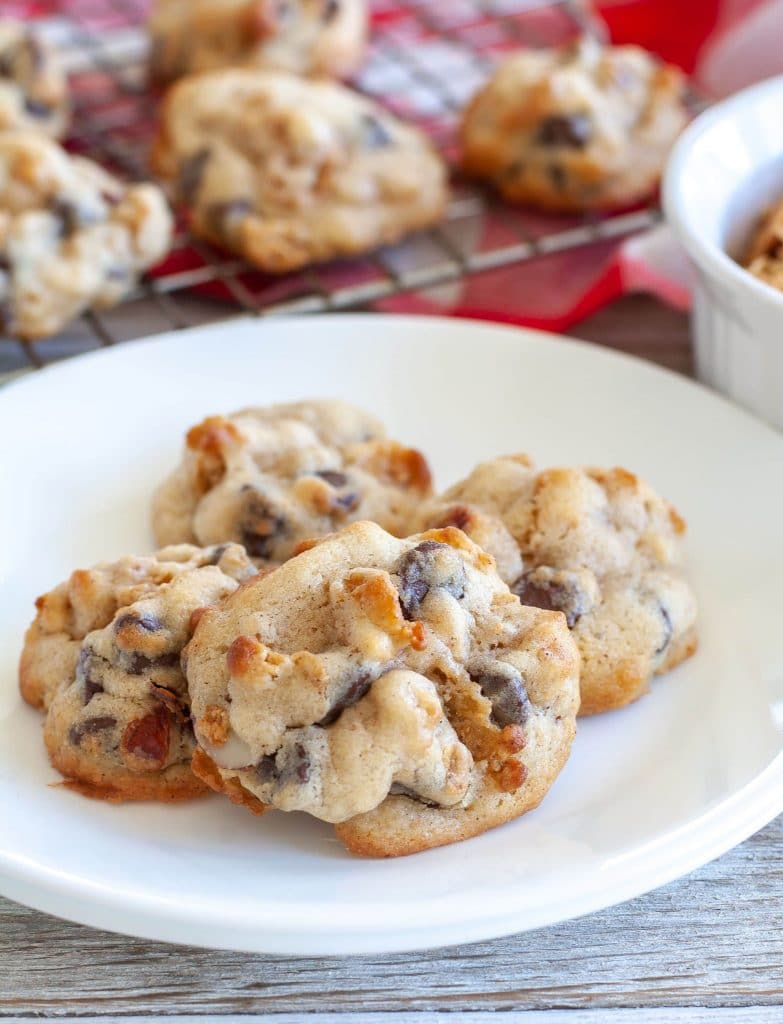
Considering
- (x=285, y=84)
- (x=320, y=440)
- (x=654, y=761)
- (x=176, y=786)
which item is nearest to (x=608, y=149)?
(x=285, y=84)

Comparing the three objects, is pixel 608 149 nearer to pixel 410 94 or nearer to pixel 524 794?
pixel 410 94

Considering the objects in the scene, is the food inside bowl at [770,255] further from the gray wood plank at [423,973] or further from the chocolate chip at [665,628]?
the gray wood plank at [423,973]

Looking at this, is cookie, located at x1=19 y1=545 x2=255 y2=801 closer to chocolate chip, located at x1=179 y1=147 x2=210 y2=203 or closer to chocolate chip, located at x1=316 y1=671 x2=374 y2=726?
chocolate chip, located at x1=316 y1=671 x2=374 y2=726

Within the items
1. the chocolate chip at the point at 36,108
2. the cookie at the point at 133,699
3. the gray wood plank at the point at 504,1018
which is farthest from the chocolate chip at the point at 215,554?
the chocolate chip at the point at 36,108

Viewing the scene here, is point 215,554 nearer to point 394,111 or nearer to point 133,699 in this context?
point 133,699

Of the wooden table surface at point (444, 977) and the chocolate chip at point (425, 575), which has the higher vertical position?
the chocolate chip at point (425, 575)

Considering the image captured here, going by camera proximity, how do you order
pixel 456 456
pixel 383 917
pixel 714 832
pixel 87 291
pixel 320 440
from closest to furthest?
pixel 383 917 → pixel 714 832 → pixel 320 440 → pixel 456 456 → pixel 87 291
